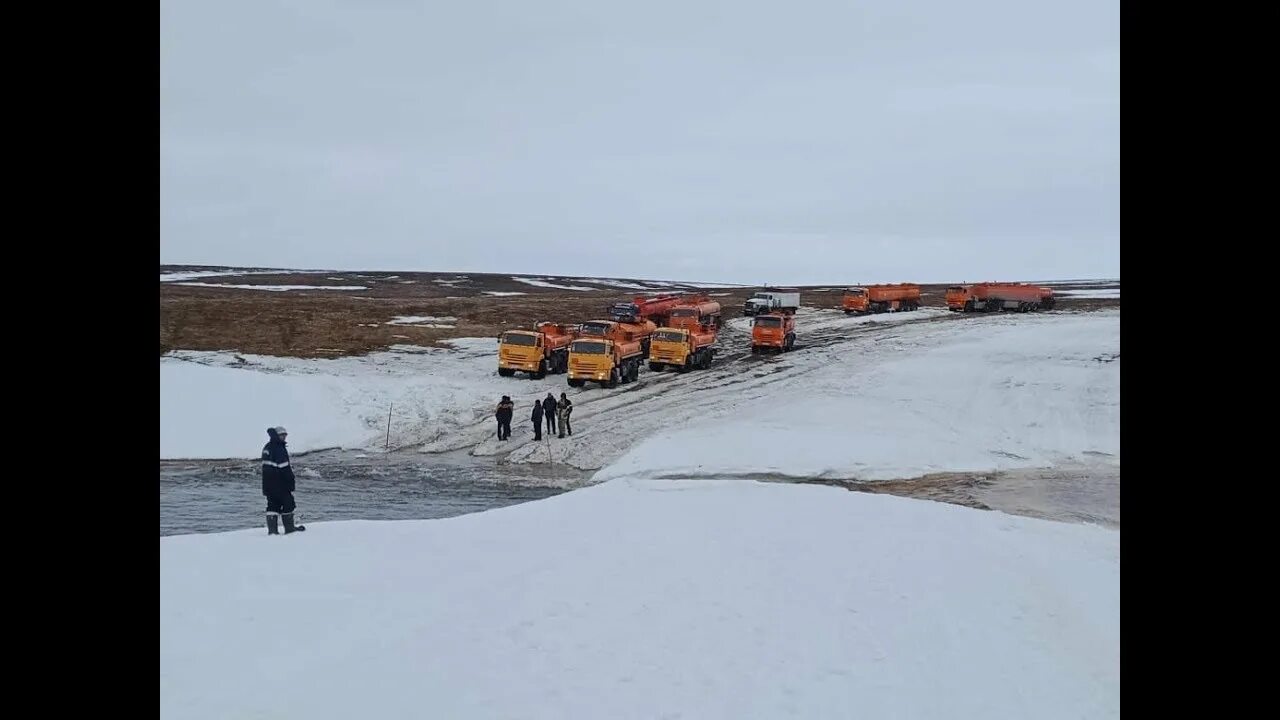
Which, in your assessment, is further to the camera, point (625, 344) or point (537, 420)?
point (625, 344)

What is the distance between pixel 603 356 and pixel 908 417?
1221cm

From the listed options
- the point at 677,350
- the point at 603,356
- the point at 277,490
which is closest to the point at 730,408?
the point at 603,356

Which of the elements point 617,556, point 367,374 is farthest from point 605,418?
point 617,556

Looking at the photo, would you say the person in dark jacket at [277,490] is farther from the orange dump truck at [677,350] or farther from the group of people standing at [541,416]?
the orange dump truck at [677,350]

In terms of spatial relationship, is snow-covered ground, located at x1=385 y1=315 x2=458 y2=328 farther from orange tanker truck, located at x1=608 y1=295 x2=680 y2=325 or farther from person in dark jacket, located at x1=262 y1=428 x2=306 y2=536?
person in dark jacket, located at x1=262 y1=428 x2=306 y2=536

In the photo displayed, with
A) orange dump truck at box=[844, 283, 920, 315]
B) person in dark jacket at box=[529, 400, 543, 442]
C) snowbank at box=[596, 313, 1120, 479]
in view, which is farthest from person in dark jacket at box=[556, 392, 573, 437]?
orange dump truck at box=[844, 283, 920, 315]

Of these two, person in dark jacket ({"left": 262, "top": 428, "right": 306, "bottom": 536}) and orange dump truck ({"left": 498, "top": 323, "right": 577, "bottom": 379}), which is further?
orange dump truck ({"left": 498, "top": 323, "right": 577, "bottom": 379})

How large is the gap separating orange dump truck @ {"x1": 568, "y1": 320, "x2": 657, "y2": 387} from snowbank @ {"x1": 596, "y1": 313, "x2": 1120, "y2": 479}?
4.69 meters

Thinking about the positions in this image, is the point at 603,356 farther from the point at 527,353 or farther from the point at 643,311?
the point at 643,311

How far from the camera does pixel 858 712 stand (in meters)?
7.45

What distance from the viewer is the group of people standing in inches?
1045

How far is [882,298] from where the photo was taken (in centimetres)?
6444
